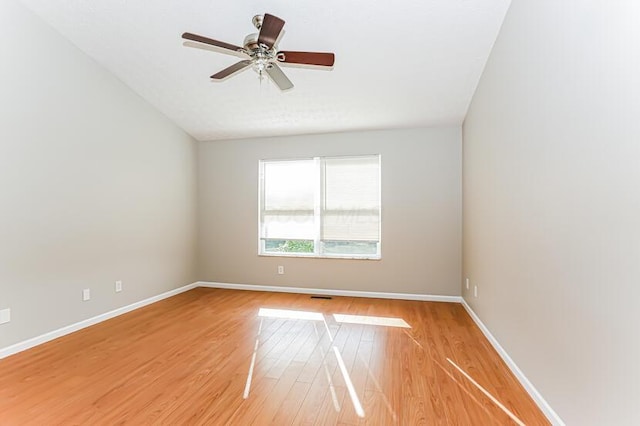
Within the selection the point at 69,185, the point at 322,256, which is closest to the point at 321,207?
the point at 322,256

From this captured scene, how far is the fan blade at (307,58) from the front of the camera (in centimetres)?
247

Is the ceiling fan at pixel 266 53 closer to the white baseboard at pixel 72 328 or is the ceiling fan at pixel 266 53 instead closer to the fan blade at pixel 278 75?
the fan blade at pixel 278 75

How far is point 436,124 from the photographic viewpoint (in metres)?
4.71

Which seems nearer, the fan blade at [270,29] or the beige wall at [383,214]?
the fan blade at [270,29]

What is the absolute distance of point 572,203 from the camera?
5.61 feet

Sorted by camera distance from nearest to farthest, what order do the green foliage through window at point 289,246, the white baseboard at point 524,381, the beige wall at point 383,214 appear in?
the white baseboard at point 524,381
the beige wall at point 383,214
the green foliage through window at point 289,246

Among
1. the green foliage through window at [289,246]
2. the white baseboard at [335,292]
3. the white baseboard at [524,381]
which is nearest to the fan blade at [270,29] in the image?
the white baseboard at [524,381]

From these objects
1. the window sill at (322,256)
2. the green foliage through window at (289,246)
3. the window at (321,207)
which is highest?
the window at (321,207)

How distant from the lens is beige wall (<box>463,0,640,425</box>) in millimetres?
1320

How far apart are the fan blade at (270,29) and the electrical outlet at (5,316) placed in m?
3.10

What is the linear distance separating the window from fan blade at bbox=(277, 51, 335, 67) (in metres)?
2.63

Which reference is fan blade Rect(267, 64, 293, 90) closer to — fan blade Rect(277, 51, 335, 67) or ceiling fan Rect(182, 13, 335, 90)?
ceiling fan Rect(182, 13, 335, 90)

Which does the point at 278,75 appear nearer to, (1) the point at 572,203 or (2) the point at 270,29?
(2) the point at 270,29

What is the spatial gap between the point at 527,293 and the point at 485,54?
7.40 ft
